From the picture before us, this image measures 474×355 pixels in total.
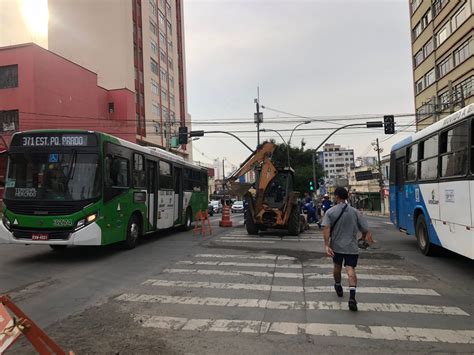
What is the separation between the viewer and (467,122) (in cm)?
820

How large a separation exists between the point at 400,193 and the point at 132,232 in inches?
324

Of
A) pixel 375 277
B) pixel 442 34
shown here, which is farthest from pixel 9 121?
pixel 442 34

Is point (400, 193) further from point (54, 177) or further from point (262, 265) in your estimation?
point (54, 177)

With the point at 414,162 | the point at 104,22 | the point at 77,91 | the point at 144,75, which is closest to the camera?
the point at 414,162

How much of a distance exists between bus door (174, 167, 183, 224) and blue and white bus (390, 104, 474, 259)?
27.0 feet

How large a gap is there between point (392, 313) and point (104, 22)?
5235 centimetres

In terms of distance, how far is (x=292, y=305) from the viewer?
21.5ft

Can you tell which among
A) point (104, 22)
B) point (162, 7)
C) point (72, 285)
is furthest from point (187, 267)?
point (162, 7)

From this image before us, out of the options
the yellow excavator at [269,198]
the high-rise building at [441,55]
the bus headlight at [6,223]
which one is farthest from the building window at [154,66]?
the bus headlight at [6,223]

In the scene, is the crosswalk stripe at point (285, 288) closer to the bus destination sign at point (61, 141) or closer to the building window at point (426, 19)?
the bus destination sign at point (61, 141)

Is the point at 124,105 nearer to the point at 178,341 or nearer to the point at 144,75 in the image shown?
the point at 144,75

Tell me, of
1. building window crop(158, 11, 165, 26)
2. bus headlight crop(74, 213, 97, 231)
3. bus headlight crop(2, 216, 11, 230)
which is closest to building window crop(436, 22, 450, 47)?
bus headlight crop(74, 213, 97, 231)

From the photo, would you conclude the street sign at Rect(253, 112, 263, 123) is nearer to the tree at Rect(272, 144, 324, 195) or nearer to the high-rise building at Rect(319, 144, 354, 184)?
the tree at Rect(272, 144, 324, 195)

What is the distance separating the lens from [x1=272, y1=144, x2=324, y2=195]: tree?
58.6m
